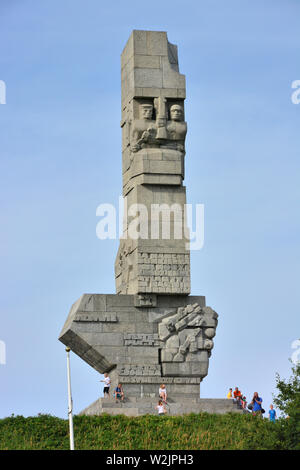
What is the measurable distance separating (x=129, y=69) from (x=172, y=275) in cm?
761

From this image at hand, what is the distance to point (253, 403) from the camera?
45500mm

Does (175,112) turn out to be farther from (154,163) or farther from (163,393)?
(163,393)

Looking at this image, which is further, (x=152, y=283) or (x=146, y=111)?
(x=146, y=111)

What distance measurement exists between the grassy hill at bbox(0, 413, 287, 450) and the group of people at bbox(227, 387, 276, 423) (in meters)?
0.67

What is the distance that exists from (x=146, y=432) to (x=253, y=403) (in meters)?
5.51

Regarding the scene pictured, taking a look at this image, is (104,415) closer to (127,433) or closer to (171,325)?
(127,433)

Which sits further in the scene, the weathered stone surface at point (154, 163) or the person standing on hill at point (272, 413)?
the weathered stone surface at point (154, 163)

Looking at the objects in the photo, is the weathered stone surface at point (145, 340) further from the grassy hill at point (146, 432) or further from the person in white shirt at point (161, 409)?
the grassy hill at point (146, 432)

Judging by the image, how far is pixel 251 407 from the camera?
45.6 metres

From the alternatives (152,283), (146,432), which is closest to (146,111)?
(152,283)

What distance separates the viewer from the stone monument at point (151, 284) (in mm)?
46312

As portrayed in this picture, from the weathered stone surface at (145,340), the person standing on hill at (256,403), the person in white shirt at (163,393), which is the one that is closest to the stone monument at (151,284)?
the weathered stone surface at (145,340)

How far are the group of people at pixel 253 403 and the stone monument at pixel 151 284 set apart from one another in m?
0.83
